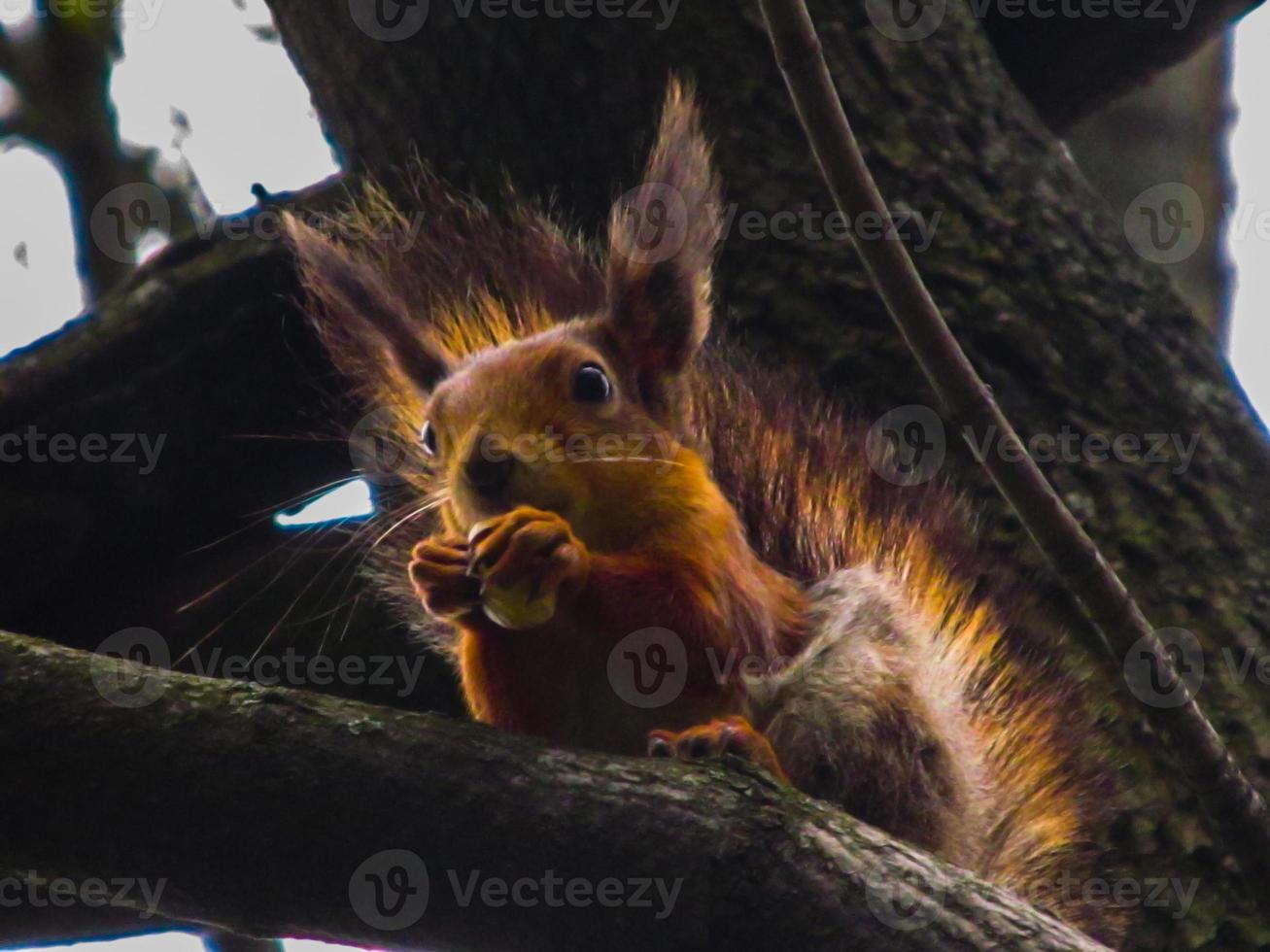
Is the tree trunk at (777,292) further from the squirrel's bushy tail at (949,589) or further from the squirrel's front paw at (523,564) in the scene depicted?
the squirrel's front paw at (523,564)

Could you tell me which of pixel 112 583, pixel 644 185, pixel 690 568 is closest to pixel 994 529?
pixel 690 568

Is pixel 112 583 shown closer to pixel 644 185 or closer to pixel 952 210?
pixel 644 185

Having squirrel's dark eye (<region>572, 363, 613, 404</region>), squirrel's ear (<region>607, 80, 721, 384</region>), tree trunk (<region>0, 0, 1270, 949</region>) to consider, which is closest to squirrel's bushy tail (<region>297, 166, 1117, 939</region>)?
tree trunk (<region>0, 0, 1270, 949</region>)

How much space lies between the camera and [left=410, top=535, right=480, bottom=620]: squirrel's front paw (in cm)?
234

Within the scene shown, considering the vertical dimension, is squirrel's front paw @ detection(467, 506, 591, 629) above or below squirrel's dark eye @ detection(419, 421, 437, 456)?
below

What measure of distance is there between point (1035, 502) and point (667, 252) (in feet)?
3.60

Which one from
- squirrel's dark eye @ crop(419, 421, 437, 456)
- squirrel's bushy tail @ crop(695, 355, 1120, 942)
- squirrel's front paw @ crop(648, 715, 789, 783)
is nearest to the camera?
squirrel's front paw @ crop(648, 715, 789, 783)

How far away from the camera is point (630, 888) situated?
5.18ft

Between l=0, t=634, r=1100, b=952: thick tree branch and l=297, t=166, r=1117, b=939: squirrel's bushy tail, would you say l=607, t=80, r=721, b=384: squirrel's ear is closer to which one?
l=297, t=166, r=1117, b=939: squirrel's bushy tail

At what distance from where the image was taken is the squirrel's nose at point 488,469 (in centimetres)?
241

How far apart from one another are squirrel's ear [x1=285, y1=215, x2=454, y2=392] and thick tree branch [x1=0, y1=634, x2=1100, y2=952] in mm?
1431

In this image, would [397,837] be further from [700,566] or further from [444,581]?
[700,566]

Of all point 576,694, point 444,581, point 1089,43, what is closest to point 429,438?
point 444,581

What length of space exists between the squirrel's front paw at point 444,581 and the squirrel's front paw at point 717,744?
14.3 inches
